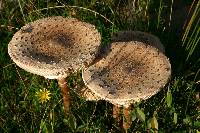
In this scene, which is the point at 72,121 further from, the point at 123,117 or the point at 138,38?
the point at 138,38

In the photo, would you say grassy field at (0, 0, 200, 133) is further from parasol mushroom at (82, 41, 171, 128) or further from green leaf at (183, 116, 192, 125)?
parasol mushroom at (82, 41, 171, 128)

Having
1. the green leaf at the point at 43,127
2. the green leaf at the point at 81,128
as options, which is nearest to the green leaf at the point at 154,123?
the green leaf at the point at 81,128

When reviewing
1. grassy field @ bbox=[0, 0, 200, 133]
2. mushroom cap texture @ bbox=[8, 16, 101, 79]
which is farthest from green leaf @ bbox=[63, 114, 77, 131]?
mushroom cap texture @ bbox=[8, 16, 101, 79]

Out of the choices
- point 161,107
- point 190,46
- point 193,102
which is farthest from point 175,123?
point 190,46

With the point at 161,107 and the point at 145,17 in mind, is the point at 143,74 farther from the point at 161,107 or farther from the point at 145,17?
the point at 145,17

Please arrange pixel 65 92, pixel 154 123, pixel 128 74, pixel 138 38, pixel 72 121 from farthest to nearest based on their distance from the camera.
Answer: pixel 138 38 → pixel 65 92 → pixel 72 121 → pixel 154 123 → pixel 128 74

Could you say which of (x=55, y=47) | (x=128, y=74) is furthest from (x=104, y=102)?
(x=55, y=47)
